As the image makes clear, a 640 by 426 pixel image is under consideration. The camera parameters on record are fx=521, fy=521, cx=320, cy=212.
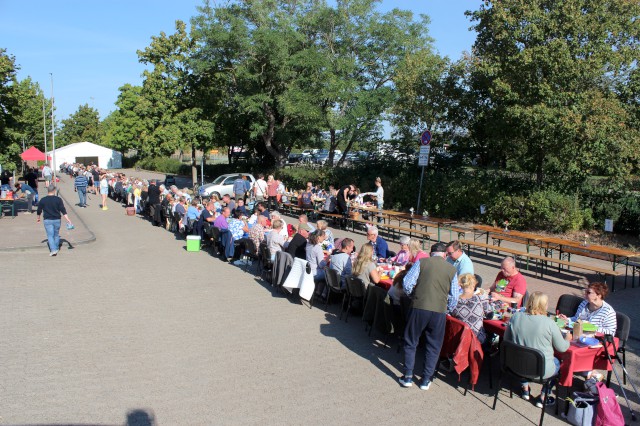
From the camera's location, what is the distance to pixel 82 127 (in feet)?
308

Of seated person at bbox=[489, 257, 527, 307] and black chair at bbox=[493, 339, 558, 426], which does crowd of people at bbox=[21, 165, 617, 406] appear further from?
black chair at bbox=[493, 339, 558, 426]

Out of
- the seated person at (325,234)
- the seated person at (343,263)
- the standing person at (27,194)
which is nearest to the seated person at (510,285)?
the seated person at (343,263)

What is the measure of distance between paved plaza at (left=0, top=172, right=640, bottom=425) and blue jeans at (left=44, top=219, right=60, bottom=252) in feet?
5.02

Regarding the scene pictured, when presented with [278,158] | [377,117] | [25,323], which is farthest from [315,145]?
[25,323]

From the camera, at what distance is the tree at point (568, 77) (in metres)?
13.5

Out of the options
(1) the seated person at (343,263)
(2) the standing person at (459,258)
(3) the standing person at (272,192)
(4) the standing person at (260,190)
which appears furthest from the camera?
(4) the standing person at (260,190)

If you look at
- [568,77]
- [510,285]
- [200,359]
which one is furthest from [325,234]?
[568,77]

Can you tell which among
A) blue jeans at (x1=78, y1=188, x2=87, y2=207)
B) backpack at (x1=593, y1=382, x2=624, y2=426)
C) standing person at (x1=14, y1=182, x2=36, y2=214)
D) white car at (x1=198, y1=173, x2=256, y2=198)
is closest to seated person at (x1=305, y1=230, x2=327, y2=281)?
backpack at (x1=593, y1=382, x2=624, y2=426)

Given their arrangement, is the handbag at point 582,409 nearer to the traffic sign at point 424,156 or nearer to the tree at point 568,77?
the tree at point 568,77

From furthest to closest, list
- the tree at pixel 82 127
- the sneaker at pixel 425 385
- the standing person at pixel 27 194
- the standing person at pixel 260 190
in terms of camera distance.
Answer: the tree at pixel 82 127
the standing person at pixel 27 194
the standing person at pixel 260 190
the sneaker at pixel 425 385

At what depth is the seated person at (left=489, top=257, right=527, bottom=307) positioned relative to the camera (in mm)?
7215

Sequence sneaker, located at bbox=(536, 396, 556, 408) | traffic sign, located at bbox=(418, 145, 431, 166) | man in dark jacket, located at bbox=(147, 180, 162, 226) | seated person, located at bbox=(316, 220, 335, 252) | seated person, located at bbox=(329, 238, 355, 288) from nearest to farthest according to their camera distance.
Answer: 1. sneaker, located at bbox=(536, 396, 556, 408)
2. seated person, located at bbox=(329, 238, 355, 288)
3. seated person, located at bbox=(316, 220, 335, 252)
4. traffic sign, located at bbox=(418, 145, 431, 166)
5. man in dark jacket, located at bbox=(147, 180, 162, 226)

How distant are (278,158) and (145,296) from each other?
22.0 metres

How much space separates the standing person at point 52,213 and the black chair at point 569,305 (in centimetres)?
1104
